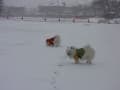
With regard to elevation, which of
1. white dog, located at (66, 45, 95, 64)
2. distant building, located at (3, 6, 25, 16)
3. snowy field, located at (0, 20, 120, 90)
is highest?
distant building, located at (3, 6, 25, 16)

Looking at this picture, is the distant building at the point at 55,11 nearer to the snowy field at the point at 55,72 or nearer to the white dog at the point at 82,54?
the snowy field at the point at 55,72

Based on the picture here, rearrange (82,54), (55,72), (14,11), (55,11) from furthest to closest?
(55,11) < (14,11) < (82,54) < (55,72)

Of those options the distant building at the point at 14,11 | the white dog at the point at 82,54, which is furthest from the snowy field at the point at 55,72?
the distant building at the point at 14,11

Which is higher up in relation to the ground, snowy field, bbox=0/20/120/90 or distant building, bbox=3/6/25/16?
distant building, bbox=3/6/25/16

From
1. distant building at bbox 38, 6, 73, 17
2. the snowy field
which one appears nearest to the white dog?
the snowy field

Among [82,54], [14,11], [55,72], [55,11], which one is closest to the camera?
[55,72]

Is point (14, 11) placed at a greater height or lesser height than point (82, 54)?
greater

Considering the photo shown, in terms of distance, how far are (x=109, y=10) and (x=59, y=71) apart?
416 inches

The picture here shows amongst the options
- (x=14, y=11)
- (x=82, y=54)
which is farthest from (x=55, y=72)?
(x=14, y=11)

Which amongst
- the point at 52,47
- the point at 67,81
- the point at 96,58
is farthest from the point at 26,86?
the point at 52,47

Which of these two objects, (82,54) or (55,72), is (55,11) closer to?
(82,54)

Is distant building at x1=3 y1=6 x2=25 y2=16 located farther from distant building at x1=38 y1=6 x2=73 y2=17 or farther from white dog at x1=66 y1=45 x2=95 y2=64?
white dog at x1=66 y1=45 x2=95 y2=64

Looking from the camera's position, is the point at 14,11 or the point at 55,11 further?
the point at 55,11

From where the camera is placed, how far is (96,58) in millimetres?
2986
